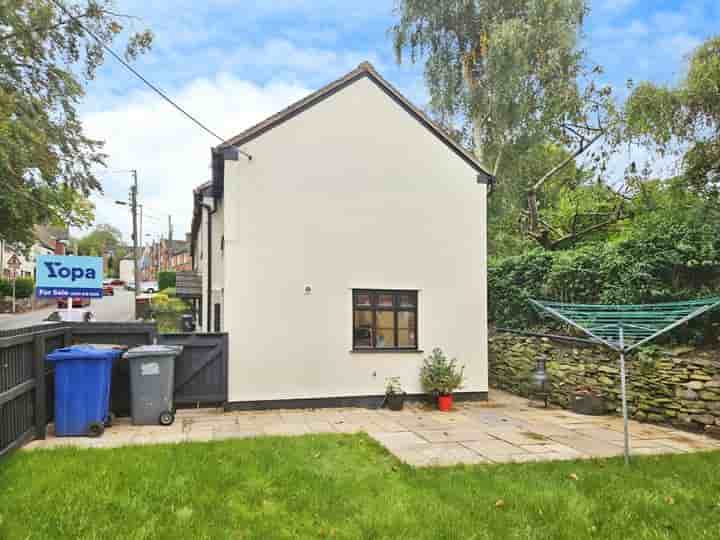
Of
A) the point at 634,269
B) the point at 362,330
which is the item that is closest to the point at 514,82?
the point at 634,269

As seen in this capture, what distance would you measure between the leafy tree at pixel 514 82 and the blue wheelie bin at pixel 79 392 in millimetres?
12671

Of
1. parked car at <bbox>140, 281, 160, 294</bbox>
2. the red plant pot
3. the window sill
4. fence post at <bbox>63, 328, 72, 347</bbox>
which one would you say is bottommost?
the red plant pot

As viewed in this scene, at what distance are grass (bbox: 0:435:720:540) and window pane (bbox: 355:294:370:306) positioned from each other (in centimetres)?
383

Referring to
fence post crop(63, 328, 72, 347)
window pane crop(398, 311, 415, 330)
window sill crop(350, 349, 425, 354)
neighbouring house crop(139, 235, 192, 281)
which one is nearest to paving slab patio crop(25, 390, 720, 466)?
window sill crop(350, 349, 425, 354)

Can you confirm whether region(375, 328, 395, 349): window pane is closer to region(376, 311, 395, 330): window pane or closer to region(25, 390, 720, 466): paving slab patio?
region(376, 311, 395, 330): window pane

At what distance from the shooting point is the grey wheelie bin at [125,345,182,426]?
745 cm

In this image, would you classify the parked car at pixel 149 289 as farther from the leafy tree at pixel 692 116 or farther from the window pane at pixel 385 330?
the leafy tree at pixel 692 116

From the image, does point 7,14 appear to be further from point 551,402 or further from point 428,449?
point 551,402

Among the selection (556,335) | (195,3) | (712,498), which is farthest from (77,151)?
(712,498)

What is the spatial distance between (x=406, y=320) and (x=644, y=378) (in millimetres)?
4148

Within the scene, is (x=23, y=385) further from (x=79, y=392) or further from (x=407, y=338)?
(x=407, y=338)

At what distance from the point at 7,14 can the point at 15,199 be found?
212 inches

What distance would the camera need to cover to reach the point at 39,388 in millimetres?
6445

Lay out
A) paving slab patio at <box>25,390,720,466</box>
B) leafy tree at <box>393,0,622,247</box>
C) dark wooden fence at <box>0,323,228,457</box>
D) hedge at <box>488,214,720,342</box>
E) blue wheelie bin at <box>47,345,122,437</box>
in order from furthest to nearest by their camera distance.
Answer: leafy tree at <box>393,0,622,247</box>, hedge at <box>488,214,720,342</box>, blue wheelie bin at <box>47,345,122,437</box>, paving slab patio at <box>25,390,720,466</box>, dark wooden fence at <box>0,323,228,457</box>
